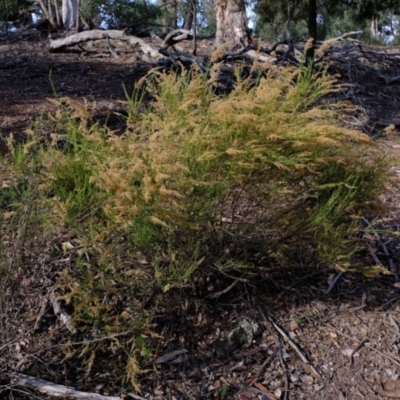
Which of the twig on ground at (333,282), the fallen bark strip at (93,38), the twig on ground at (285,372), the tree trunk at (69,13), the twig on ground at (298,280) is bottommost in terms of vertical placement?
the twig on ground at (285,372)

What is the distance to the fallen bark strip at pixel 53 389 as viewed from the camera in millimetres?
2506

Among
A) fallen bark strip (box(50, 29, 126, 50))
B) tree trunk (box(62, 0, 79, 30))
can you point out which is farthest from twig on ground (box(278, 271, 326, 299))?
tree trunk (box(62, 0, 79, 30))

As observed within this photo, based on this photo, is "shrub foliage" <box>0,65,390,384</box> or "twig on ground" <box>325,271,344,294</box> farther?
"twig on ground" <box>325,271,344,294</box>

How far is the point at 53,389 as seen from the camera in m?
2.53

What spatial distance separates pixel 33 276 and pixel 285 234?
1.19 meters

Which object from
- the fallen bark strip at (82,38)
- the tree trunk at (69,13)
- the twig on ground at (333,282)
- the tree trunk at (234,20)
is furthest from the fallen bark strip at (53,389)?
the tree trunk at (69,13)

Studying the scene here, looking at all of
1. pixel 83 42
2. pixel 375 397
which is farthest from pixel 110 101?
pixel 375 397

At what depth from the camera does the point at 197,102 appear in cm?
273

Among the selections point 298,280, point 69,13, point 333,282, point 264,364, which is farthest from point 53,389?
point 69,13

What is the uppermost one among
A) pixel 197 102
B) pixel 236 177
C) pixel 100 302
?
pixel 197 102

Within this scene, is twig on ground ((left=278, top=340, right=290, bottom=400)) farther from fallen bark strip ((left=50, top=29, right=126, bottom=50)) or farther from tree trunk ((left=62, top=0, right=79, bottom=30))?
tree trunk ((left=62, top=0, right=79, bottom=30))

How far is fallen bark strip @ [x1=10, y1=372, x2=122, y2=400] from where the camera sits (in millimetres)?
2506

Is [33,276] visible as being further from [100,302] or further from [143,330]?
[143,330]

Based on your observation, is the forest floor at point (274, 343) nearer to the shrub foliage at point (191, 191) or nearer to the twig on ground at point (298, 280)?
the twig on ground at point (298, 280)
